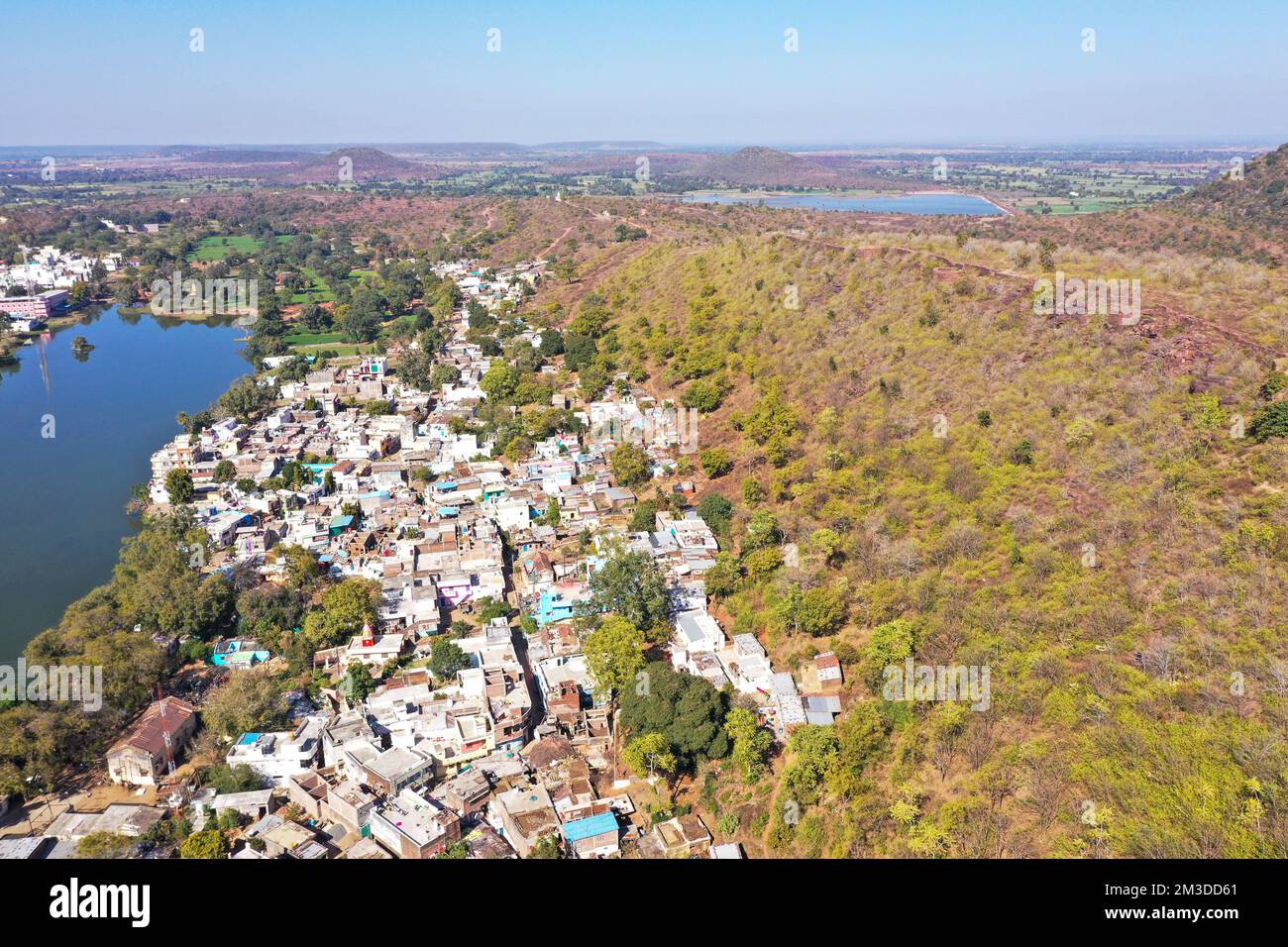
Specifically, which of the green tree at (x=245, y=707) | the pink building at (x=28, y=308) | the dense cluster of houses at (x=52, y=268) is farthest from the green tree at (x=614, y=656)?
the dense cluster of houses at (x=52, y=268)

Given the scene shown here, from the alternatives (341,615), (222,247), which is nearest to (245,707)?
(341,615)

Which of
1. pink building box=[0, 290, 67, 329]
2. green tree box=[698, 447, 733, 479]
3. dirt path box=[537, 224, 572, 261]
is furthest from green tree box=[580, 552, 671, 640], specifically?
pink building box=[0, 290, 67, 329]

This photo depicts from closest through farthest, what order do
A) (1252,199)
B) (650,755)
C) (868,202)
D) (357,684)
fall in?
(650,755)
(357,684)
(1252,199)
(868,202)

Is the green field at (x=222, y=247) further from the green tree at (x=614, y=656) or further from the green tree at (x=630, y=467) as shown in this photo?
the green tree at (x=614, y=656)

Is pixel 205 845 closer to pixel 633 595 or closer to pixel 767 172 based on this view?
pixel 633 595

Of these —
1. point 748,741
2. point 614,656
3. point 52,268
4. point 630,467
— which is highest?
point 52,268

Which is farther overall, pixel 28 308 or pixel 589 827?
pixel 28 308
